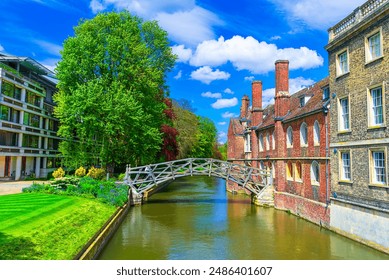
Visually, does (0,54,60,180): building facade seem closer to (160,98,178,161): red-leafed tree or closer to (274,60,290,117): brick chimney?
(160,98,178,161): red-leafed tree

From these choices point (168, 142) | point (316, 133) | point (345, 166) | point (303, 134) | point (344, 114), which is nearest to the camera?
point (345, 166)

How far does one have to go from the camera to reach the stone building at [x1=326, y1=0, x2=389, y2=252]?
1384cm

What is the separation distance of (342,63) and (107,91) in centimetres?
2056

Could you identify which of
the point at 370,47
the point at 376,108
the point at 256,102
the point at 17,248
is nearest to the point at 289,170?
the point at 256,102

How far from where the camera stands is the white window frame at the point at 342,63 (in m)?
16.7

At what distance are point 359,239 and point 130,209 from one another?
17.1 metres

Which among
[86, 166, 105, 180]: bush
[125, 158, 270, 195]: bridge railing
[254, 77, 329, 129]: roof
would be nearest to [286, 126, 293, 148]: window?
[254, 77, 329, 129]: roof

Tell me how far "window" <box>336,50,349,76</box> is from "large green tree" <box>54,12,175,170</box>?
673 inches

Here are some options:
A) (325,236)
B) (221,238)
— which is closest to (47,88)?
(221,238)

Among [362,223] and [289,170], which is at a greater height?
[289,170]

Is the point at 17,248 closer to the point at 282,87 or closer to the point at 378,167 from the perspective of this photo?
the point at 378,167

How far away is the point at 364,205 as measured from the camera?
14.8 meters

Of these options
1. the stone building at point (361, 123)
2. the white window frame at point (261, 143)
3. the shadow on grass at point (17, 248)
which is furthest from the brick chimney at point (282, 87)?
the shadow on grass at point (17, 248)

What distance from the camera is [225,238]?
56.7 feet
